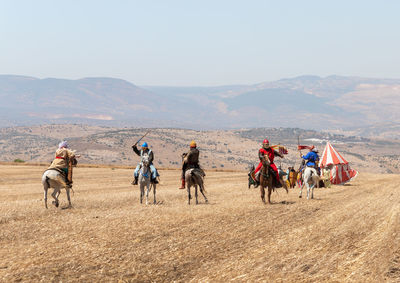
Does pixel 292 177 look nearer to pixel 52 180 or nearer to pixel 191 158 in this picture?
pixel 191 158

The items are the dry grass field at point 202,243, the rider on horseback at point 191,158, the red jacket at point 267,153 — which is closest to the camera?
the dry grass field at point 202,243

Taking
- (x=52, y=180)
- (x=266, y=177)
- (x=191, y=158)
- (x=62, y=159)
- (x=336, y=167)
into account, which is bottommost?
(x=336, y=167)

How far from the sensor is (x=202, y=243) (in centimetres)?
1322

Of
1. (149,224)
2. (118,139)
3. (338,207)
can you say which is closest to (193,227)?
(149,224)

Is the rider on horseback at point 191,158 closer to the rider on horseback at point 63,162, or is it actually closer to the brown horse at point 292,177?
the rider on horseback at point 63,162

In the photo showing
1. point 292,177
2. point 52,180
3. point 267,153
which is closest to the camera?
point 52,180

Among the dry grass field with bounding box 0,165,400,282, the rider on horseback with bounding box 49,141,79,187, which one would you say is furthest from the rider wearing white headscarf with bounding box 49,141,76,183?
the dry grass field with bounding box 0,165,400,282

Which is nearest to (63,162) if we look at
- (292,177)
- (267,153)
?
(267,153)

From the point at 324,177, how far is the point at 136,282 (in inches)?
1012

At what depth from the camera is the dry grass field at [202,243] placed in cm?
1043

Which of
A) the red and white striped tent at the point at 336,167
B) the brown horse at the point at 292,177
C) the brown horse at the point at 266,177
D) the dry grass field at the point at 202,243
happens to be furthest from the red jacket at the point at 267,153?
the red and white striped tent at the point at 336,167

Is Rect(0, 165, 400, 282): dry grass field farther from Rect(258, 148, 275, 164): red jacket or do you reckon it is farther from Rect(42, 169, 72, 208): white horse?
Rect(258, 148, 275, 164): red jacket

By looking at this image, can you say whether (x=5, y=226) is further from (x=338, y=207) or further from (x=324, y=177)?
(x=324, y=177)

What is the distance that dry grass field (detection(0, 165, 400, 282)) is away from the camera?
1043 cm
